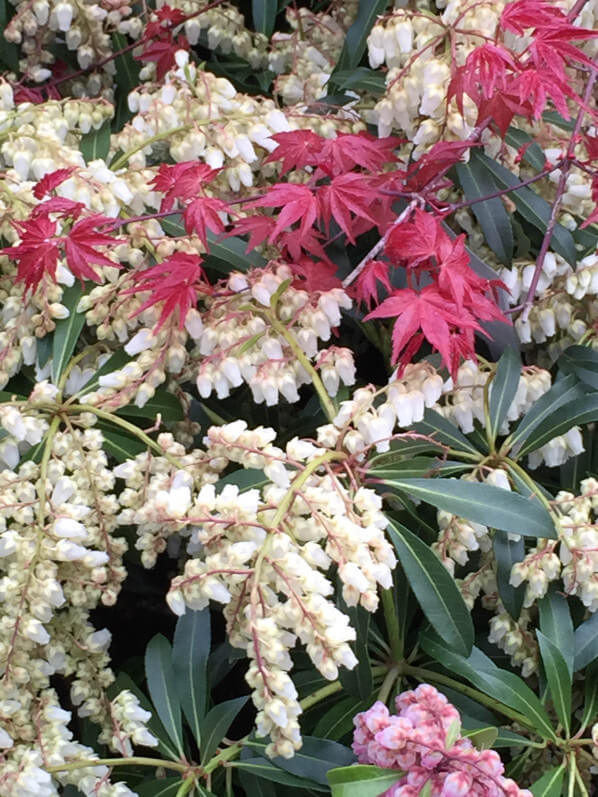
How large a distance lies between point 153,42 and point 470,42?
909 millimetres

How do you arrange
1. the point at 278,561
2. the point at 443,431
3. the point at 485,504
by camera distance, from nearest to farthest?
the point at 278,561
the point at 485,504
the point at 443,431

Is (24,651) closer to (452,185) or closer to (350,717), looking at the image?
(350,717)

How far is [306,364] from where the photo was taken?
4.45 ft

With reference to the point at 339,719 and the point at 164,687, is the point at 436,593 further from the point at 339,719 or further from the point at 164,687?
the point at 164,687

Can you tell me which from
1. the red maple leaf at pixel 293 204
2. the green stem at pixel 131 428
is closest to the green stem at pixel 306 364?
the red maple leaf at pixel 293 204

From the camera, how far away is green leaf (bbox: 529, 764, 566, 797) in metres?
1.24

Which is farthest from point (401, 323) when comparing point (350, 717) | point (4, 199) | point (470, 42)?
point (4, 199)

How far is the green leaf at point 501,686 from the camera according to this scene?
131 cm

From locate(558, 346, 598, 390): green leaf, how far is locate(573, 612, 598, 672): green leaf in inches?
15.0

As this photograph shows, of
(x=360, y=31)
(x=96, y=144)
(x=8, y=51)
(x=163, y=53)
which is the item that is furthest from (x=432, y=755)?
(x=8, y=51)

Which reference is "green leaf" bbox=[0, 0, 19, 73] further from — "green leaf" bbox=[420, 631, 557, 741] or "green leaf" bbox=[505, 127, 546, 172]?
"green leaf" bbox=[420, 631, 557, 741]

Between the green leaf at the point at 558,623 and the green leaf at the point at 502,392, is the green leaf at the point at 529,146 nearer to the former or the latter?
the green leaf at the point at 502,392

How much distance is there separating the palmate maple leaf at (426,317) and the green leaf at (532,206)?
1.14 ft

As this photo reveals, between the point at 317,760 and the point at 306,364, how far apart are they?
1.85ft
